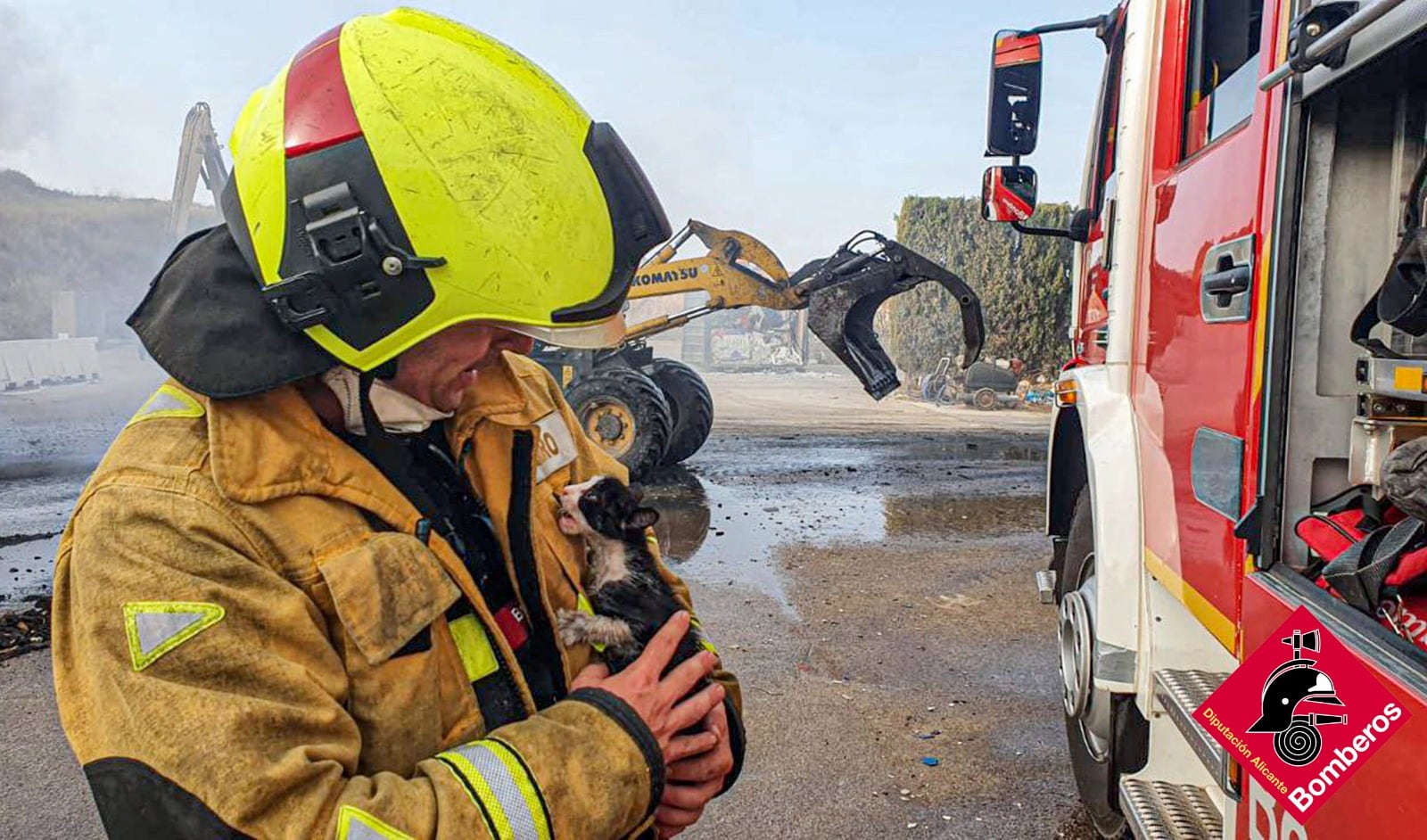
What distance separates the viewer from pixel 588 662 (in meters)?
1.60

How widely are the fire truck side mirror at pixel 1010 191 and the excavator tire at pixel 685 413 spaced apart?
6.90 metres

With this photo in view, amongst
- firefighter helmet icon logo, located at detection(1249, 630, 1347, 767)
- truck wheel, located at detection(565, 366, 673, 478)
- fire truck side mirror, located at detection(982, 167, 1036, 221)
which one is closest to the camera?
firefighter helmet icon logo, located at detection(1249, 630, 1347, 767)

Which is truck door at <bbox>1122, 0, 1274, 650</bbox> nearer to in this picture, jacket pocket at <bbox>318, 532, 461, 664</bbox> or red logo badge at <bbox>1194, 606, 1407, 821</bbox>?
red logo badge at <bbox>1194, 606, 1407, 821</bbox>

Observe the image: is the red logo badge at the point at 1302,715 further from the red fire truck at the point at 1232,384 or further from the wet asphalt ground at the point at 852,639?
the wet asphalt ground at the point at 852,639

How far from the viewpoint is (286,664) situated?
1107 millimetres

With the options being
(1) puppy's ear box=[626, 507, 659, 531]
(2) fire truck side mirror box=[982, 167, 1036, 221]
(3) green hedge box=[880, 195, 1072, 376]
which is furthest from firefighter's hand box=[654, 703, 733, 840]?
(3) green hedge box=[880, 195, 1072, 376]

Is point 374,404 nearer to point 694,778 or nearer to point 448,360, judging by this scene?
point 448,360

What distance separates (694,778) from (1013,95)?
294cm

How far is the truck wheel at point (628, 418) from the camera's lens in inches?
375

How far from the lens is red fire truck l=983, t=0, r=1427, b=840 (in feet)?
4.83

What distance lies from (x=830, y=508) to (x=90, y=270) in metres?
41.6

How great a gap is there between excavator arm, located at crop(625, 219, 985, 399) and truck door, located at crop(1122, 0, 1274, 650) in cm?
526

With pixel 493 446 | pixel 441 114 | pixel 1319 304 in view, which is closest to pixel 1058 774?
pixel 1319 304

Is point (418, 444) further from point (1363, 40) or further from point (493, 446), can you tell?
point (1363, 40)
